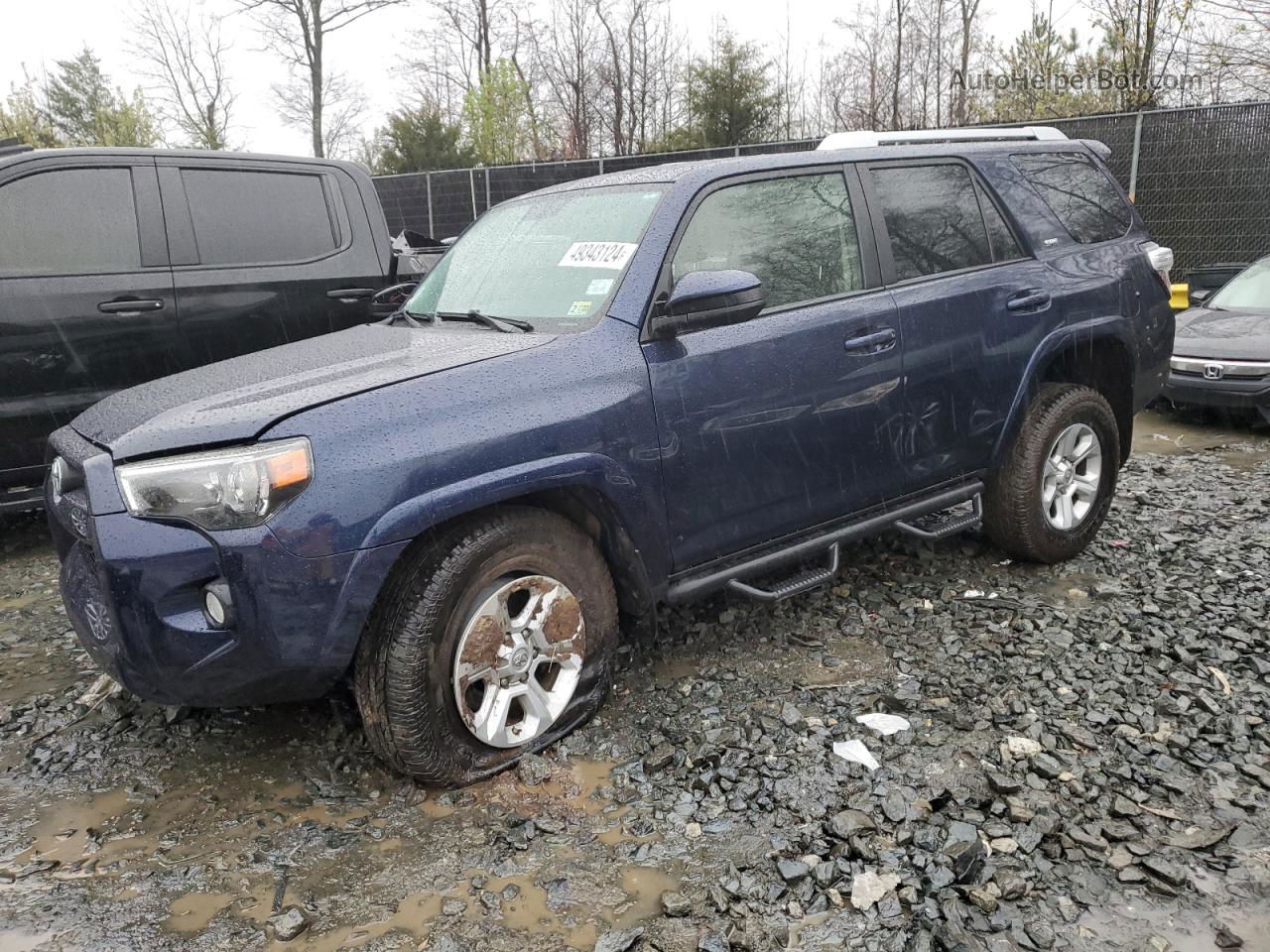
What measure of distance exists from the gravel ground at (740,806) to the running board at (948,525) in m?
0.35

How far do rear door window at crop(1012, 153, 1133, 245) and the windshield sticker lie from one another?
2168mm

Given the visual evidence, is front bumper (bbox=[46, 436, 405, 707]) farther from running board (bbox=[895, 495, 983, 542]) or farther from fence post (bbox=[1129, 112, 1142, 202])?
fence post (bbox=[1129, 112, 1142, 202])

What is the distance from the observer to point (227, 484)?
243 centimetres

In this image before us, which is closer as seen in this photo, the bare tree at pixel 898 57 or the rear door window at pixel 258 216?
the rear door window at pixel 258 216

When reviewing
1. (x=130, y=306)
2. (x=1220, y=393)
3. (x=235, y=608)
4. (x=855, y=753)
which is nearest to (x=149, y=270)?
(x=130, y=306)

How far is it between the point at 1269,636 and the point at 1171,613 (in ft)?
1.13

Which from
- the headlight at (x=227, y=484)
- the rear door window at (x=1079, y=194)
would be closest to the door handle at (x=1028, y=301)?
the rear door window at (x=1079, y=194)

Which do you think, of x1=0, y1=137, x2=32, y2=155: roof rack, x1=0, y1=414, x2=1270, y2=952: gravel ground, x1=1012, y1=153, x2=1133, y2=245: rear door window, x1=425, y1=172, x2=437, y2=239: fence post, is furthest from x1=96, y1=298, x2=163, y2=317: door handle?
x1=425, y1=172, x2=437, y2=239: fence post

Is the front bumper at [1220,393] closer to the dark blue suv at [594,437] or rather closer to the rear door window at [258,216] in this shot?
the dark blue suv at [594,437]

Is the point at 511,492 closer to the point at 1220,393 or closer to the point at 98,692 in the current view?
the point at 98,692

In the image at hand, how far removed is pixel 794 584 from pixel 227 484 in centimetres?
192

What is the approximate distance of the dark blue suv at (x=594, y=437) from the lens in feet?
8.15

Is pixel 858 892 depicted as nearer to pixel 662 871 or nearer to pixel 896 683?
pixel 662 871

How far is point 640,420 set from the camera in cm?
299
